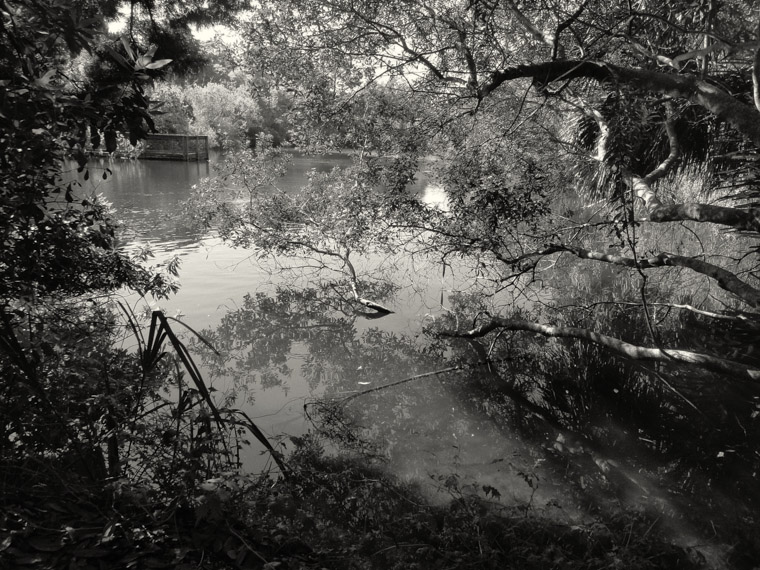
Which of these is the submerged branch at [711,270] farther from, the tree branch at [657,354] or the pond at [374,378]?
the pond at [374,378]

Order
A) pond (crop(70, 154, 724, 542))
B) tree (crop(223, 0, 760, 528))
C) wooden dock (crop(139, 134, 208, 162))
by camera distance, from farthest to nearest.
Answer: wooden dock (crop(139, 134, 208, 162)), pond (crop(70, 154, 724, 542)), tree (crop(223, 0, 760, 528))

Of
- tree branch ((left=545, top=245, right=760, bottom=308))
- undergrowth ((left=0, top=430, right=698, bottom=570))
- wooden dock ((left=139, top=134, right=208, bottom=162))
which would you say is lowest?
undergrowth ((left=0, top=430, right=698, bottom=570))

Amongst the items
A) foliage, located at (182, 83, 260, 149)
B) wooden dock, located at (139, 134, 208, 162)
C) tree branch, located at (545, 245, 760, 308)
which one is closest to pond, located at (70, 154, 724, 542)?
tree branch, located at (545, 245, 760, 308)

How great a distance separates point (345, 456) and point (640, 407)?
349cm

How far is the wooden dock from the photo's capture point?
1293 inches

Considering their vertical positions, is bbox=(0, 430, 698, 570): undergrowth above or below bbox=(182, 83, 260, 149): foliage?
below

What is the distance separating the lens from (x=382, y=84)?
25.8ft

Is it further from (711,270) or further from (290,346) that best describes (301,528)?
(290,346)

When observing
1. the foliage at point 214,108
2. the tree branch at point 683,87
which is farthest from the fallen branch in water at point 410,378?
the foliage at point 214,108

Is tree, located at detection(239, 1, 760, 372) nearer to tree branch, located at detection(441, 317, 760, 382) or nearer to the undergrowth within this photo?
tree branch, located at detection(441, 317, 760, 382)

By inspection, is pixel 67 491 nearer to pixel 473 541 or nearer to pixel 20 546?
pixel 20 546

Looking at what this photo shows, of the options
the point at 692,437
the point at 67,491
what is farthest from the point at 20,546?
the point at 692,437

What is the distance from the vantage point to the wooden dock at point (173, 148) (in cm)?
3284

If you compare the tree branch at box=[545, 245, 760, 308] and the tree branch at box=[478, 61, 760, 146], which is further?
the tree branch at box=[545, 245, 760, 308]
